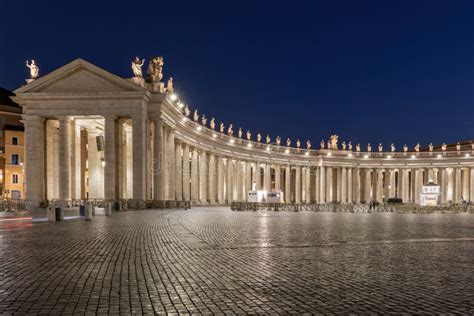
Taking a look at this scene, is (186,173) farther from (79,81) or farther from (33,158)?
(79,81)

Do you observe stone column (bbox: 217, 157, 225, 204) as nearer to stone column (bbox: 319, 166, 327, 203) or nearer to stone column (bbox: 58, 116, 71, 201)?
stone column (bbox: 58, 116, 71, 201)

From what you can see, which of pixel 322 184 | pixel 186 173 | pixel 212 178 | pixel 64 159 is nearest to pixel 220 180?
pixel 212 178

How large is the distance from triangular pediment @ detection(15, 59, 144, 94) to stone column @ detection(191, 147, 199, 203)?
25722 millimetres

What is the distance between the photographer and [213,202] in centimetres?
8031

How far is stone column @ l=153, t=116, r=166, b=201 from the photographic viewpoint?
55.2 meters

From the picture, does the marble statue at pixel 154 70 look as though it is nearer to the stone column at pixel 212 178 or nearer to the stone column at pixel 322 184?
the stone column at pixel 212 178

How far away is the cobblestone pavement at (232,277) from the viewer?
25.6 ft

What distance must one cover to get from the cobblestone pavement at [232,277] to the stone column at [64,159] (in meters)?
38.5

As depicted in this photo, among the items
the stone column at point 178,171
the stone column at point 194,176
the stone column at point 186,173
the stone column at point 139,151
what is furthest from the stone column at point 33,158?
the stone column at point 194,176

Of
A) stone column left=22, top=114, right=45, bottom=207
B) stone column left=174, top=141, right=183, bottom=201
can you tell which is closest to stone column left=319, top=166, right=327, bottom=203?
stone column left=174, top=141, right=183, bottom=201

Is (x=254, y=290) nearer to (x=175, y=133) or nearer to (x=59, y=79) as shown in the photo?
(x=59, y=79)

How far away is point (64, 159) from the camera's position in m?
53.9

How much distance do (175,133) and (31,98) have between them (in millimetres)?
19377

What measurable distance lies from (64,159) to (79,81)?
9.35m
